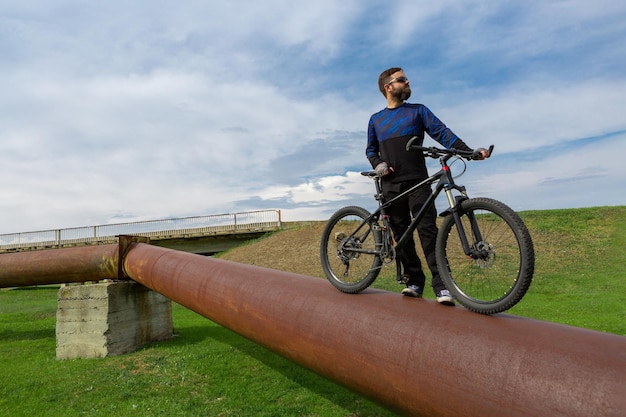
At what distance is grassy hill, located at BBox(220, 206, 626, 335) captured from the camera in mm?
10766

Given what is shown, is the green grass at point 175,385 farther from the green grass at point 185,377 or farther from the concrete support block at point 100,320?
the concrete support block at point 100,320

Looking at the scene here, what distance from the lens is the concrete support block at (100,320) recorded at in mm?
7797

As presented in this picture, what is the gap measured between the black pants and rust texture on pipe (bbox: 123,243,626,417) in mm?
482

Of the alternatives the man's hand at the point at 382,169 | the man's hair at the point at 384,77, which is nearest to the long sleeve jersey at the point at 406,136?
the man's hand at the point at 382,169

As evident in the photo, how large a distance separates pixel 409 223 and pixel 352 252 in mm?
638

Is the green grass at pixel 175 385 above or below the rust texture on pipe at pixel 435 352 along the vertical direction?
below

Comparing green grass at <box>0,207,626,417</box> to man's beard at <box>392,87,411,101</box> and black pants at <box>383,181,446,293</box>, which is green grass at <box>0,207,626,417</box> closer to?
black pants at <box>383,181,446,293</box>

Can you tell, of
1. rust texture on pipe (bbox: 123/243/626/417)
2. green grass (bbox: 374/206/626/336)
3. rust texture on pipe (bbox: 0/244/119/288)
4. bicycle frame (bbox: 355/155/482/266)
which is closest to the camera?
rust texture on pipe (bbox: 123/243/626/417)

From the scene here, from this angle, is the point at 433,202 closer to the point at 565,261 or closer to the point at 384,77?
the point at 384,77

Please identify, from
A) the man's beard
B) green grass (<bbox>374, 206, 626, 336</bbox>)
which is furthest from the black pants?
green grass (<bbox>374, 206, 626, 336</bbox>)

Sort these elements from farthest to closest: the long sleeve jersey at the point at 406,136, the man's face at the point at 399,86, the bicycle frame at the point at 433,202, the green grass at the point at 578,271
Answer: the green grass at the point at 578,271, the man's face at the point at 399,86, the long sleeve jersey at the point at 406,136, the bicycle frame at the point at 433,202

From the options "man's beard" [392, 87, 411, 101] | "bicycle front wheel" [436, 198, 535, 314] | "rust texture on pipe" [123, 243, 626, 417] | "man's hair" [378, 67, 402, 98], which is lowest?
"rust texture on pipe" [123, 243, 626, 417]

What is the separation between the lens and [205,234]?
101ft

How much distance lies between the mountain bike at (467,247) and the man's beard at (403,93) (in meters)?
0.61
